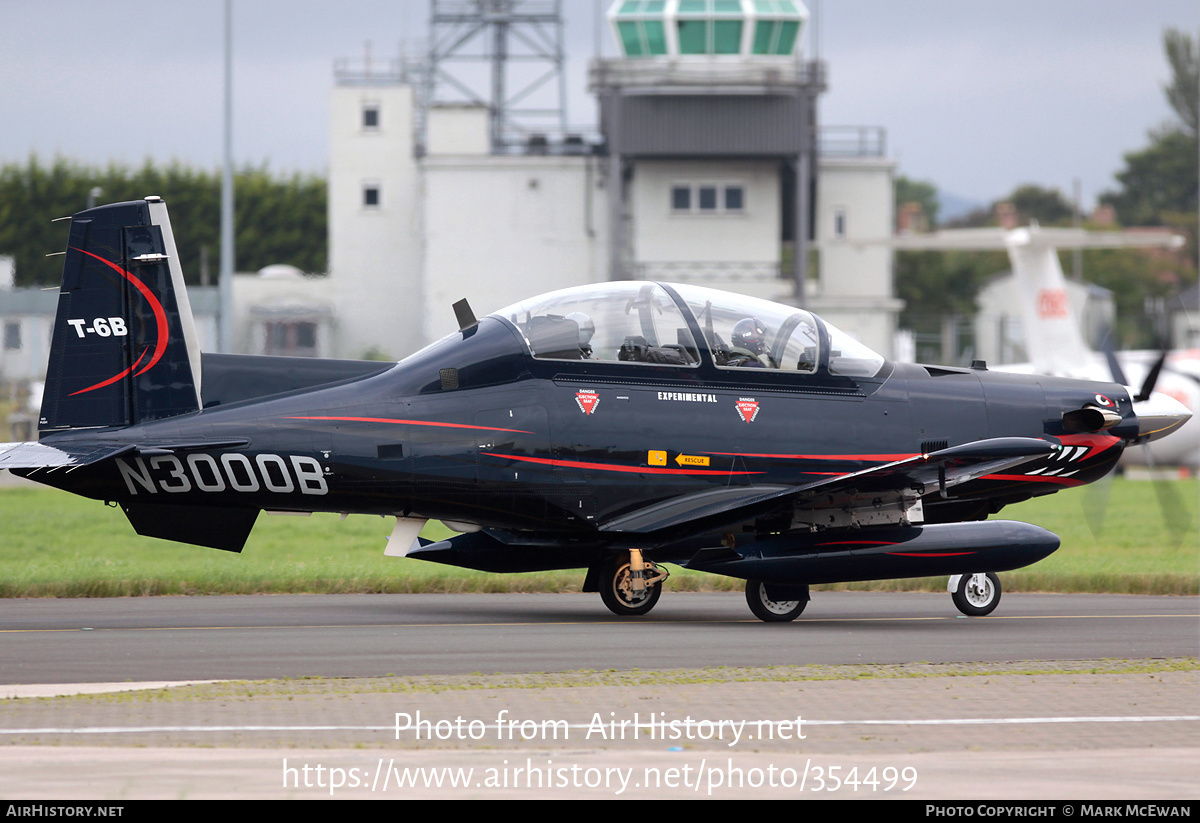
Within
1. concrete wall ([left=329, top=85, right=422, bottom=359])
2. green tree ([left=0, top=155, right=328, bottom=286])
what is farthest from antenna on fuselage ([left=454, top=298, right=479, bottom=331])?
green tree ([left=0, top=155, right=328, bottom=286])

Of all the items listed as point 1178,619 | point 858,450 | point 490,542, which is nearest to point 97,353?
point 490,542

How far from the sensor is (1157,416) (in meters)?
14.6

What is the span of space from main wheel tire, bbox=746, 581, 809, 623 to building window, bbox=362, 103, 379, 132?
48.1m

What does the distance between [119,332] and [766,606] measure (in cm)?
632

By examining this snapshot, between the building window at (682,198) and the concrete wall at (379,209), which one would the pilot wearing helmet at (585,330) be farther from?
the concrete wall at (379,209)

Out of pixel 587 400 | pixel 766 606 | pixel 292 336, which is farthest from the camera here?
pixel 292 336

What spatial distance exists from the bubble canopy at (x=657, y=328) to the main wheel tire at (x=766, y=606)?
6.80ft

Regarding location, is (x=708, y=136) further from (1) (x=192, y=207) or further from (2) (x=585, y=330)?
(2) (x=585, y=330)

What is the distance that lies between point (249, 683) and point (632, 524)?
14.9 ft

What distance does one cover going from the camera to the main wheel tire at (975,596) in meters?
13.8

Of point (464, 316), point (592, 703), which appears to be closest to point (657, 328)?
point (464, 316)

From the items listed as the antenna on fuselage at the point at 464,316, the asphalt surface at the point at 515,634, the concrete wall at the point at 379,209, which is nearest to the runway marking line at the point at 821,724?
the asphalt surface at the point at 515,634
